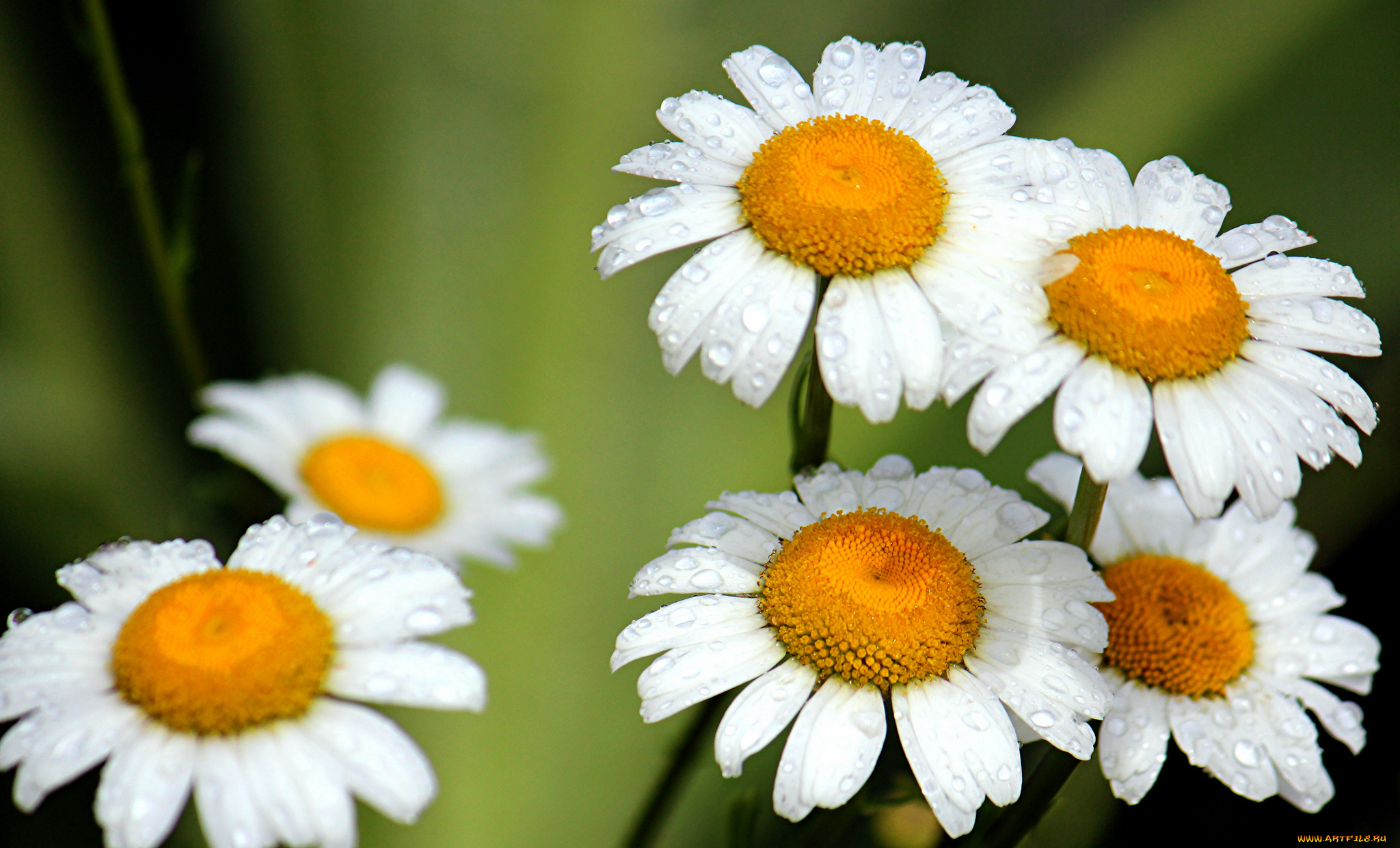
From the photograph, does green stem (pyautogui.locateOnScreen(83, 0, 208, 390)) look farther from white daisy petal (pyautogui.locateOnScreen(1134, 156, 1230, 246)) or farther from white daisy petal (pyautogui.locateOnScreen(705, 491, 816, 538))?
white daisy petal (pyautogui.locateOnScreen(1134, 156, 1230, 246))

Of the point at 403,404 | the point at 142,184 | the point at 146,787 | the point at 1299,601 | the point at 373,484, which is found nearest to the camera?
the point at 146,787

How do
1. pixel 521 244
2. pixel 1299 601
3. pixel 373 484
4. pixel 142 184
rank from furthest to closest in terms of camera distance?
pixel 521 244 < pixel 373 484 < pixel 142 184 < pixel 1299 601

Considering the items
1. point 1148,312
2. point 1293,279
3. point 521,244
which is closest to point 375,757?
point 1148,312

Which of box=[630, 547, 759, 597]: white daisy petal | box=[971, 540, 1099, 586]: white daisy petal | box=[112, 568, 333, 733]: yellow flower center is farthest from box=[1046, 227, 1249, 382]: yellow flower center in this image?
box=[112, 568, 333, 733]: yellow flower center

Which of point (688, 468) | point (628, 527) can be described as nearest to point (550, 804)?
point (628, 527)

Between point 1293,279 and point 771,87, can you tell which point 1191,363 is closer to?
point 1293,279

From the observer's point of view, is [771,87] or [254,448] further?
[254,448]

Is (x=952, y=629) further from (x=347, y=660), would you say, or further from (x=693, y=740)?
(x=347, y=660)
